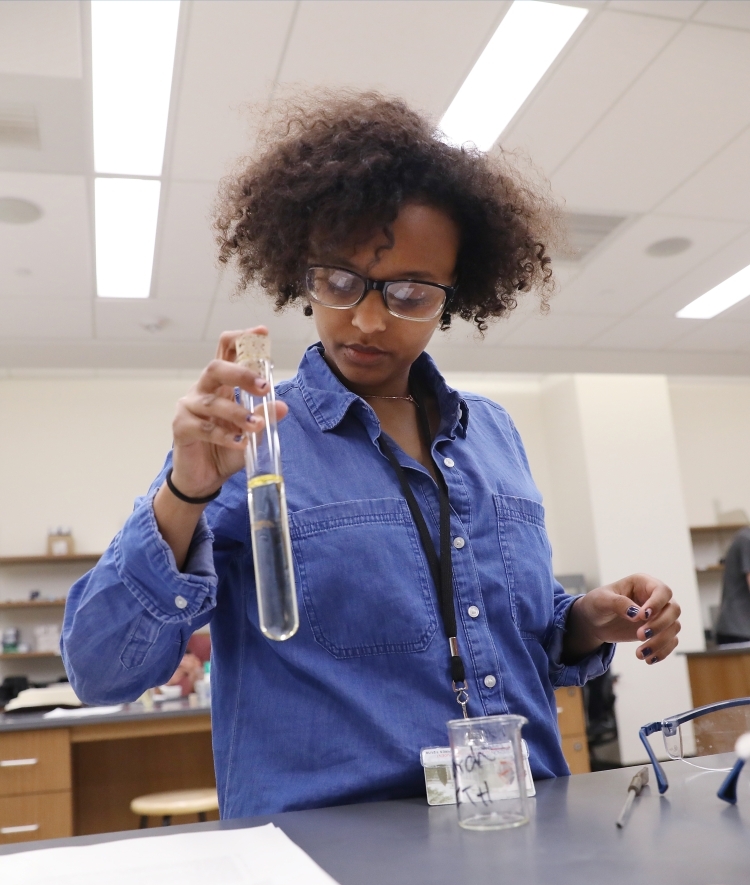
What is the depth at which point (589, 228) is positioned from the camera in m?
4.38

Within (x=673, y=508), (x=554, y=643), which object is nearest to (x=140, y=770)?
(x=554, y=643)

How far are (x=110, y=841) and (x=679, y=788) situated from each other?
1.67ft

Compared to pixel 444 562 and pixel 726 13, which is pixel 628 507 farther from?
pixel 444 562

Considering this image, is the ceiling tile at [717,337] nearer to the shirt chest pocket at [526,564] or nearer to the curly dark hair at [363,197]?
the curly dark hair at [363,197]

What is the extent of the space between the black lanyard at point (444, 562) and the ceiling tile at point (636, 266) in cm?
381

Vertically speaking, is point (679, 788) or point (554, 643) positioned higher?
point (554, 643)

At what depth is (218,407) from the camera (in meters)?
0.67

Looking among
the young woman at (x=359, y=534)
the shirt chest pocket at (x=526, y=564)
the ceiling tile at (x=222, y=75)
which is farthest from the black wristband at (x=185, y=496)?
the ceiling tile at (x=222, y=75)

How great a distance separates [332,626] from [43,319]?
4767 millimetres

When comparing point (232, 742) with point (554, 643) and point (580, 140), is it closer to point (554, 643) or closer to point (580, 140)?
point (554, 643)

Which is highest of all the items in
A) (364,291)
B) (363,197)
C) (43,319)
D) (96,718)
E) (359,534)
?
(43,319)

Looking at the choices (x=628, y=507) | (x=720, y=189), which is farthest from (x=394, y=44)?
(x=628, y=507)

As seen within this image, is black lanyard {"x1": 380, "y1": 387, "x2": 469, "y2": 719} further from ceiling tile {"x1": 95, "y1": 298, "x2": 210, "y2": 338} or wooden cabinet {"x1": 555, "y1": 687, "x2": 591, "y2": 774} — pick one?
ceiling tile {"x1": 95, "y1": 298, "x2": 210, "y2": 338}

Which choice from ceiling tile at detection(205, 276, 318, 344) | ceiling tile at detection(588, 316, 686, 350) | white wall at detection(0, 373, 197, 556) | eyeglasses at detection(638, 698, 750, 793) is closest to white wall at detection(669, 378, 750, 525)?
ceiling tile at detection(588, 316, 686, 350)
